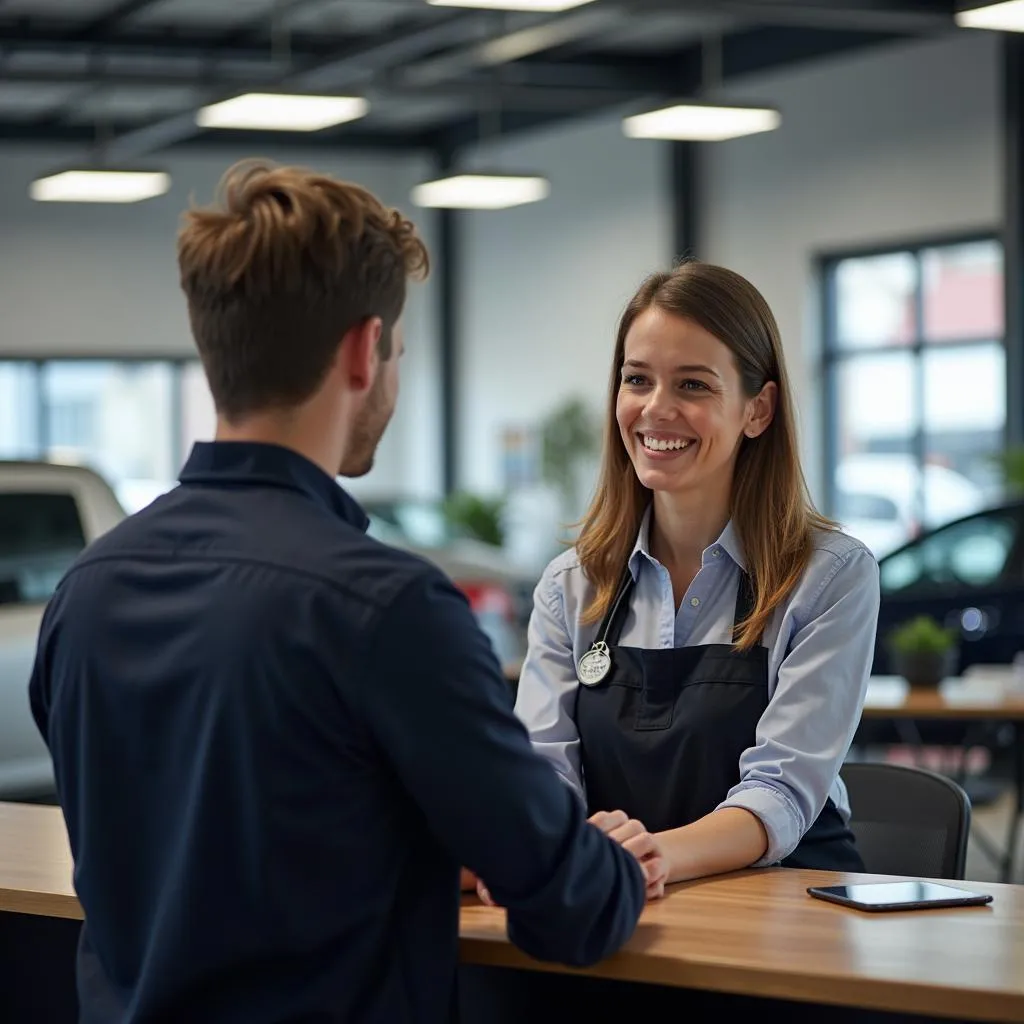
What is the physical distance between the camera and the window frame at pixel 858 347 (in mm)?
11773

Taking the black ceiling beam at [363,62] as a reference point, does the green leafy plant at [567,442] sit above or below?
below

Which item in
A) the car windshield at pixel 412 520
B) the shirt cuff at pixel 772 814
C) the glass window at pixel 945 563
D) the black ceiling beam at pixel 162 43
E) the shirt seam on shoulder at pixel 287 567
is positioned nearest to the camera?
the shirt seam on shoulder at pixel 287 567

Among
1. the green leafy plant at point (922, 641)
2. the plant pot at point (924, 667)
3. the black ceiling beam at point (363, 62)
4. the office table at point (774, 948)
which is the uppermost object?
the black ceiling beam at point (363, 62)

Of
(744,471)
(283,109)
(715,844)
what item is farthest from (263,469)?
(283,109)

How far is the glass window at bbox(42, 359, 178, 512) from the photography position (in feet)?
51.9

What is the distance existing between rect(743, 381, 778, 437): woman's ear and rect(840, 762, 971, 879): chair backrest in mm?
590

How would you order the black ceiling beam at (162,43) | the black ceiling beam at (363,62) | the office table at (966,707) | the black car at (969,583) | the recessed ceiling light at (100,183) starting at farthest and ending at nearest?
1. the black ceiling beam at (162,43)
2. the black ceiling beam at (363,62)
3. the recessed ceiling light at (100,183)
4. the black car at (969,583)
5. the office table at (966,707)

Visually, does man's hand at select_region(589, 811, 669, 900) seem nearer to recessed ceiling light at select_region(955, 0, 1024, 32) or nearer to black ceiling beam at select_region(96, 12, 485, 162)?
recessed ceiling light at select_region(955, 0, 1024, 32)

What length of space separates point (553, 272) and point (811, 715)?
13128 millimetres

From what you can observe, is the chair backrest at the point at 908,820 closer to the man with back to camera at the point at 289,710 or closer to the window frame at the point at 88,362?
the man with back to camera at the point at 289,710

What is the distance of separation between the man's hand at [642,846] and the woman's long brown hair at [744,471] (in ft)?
1.48

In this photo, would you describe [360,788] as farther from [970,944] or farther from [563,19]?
[563,19]

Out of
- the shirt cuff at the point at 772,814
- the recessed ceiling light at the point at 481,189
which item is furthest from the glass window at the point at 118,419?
the shirt cuff at the point at 772,814

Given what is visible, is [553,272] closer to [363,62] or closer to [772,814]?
[363,62]
